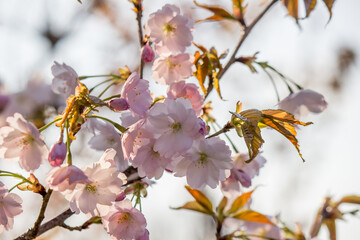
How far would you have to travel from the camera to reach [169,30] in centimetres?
130

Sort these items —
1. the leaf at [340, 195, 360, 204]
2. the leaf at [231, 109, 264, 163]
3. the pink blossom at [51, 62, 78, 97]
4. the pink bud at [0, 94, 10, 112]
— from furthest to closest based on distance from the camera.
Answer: the pink bud at [0, 94, 10, 112] → the leaf at [340, 195, 360, 204] → the pink blossom at [51, 62, 78, 97] → the leaf at [231, 109, 264, 163]

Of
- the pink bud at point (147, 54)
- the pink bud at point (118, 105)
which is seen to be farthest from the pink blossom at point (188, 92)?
the pink bud at point (118, 105)

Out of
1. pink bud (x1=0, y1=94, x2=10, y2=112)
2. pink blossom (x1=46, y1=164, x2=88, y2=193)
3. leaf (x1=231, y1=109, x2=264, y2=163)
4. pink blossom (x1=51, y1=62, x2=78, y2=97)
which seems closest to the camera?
pink blossom (x1=46, y1=164, x2=88, y2=193)

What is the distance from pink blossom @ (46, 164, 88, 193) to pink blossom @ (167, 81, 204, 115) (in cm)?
36

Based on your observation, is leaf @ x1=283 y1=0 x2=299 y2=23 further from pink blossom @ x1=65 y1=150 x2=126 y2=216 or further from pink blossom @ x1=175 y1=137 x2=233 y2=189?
pink blossom @ x1=65 y1=150 x2=126 y2=216

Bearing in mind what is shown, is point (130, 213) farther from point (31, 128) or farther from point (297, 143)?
point (297, 143)

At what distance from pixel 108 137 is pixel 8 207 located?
1.13 feet

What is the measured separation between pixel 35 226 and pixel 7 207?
0.08 m

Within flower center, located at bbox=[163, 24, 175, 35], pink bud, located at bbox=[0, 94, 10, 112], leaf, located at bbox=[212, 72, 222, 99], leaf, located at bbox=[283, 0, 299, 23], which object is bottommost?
leaf, located at bbox=[212, 72, 222, 99]

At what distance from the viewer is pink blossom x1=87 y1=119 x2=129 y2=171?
1205 millimetres

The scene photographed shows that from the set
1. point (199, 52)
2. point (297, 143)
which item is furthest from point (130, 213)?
point (199, 52)

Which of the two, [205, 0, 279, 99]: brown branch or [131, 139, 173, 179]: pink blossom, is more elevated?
[205, 0, 279, 99]: brown branch

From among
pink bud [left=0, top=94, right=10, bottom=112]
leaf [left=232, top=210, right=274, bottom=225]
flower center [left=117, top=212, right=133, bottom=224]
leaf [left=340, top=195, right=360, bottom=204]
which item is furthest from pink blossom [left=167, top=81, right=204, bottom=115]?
pink bud [left=0, top=94, right=10, bottom=112]

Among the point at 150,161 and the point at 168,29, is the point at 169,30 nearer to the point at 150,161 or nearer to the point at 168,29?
the point at 168,29
